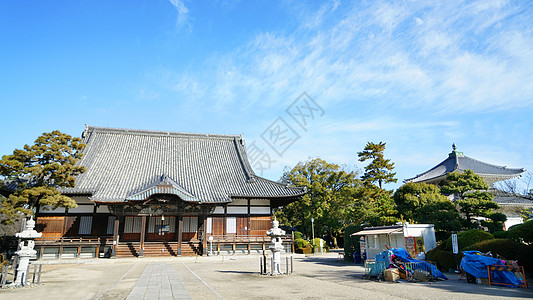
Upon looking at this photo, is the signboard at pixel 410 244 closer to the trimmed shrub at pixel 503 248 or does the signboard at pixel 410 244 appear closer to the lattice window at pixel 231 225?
the trimmed shrub at pixel 503 248

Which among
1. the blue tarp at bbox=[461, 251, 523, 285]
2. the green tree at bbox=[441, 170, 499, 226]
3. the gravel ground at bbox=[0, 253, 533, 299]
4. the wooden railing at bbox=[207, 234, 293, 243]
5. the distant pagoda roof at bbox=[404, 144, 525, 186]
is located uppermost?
the distant pagoda roof at bbox=[404, 144, 525, 186]

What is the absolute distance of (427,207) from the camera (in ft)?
68.6

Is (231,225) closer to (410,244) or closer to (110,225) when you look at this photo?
(110,225)

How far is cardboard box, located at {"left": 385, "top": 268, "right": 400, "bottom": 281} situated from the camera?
12254 millimetres

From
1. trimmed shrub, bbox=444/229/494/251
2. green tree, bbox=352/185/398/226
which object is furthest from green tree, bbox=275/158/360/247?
trimmed shrub, bbox=444/229/494/251

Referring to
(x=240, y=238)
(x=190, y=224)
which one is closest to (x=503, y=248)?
(x=240, y=238)

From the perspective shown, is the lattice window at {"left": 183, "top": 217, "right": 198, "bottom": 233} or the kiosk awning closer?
the kiosk awning

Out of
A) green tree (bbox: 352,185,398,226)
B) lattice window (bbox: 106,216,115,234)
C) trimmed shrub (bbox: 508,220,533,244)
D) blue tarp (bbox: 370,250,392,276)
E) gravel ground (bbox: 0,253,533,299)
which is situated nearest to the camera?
gravel ground (bbox: 0,253,533,299)

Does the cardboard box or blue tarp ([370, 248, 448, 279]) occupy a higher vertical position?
blue tarp ([370, 248, 448, 279])

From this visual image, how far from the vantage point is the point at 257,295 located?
30.2 ft

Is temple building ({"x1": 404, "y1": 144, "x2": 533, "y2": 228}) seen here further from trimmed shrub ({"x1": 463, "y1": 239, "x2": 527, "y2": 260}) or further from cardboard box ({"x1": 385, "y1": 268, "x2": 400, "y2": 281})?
cardboard box ({"x1": 385, "y1": 268, "x2": 400, "y2": 281})

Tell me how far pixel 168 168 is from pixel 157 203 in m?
6.98

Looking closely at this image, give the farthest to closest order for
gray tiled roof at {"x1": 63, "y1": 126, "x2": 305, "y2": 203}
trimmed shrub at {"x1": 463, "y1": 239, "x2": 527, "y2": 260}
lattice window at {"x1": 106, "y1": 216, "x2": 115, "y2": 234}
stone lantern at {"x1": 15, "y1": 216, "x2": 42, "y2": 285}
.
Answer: lattice window at {"x1": 106, "y1": 216, "x2": 115, "y2": 234} → gray tiled roof at {"x1": 63, "y1": 126, "x2": 305, "y2": 203} → trimmed shrub at {"x1": 463, "y1": 239, "x2": 527, "y2": 260} → stone lantern at {"x1": 15, "y1": 216, "x2": 42, "y2": 285}

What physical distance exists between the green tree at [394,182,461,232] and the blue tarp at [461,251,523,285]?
871cm
